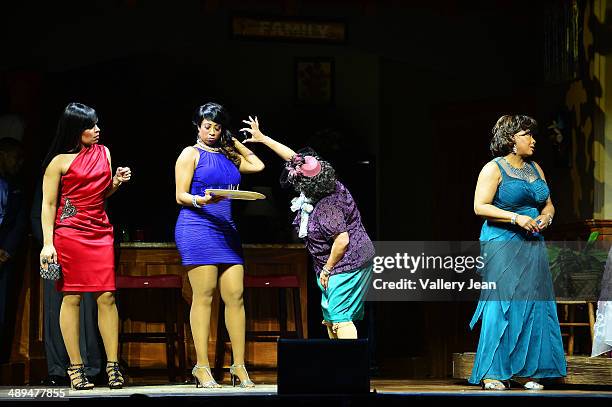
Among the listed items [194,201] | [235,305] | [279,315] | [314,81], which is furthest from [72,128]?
[314,81]

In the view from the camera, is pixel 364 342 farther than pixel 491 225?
No

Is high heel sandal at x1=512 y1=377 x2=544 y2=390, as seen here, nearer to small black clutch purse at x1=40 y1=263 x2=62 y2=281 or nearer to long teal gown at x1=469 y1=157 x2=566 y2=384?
long teal gown at x1=469 y1=157 x2=566 y2=384

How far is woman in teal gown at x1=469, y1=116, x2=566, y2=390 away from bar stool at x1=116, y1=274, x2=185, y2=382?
83.7 inches

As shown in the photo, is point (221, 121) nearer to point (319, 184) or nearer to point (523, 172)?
point (319, 184)

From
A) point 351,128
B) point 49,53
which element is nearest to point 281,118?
point 351,128

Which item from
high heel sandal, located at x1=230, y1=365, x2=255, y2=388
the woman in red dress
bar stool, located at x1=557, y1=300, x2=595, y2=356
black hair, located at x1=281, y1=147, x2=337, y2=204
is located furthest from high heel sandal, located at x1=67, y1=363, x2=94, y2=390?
bar stool, located at x1=557, y1=300, x2=595, y2=356

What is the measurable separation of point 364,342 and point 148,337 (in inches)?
103

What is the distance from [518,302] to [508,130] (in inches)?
36.4

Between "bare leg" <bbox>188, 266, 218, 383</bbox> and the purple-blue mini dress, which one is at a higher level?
the purple-blue mini dress

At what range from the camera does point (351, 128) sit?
1048 cm

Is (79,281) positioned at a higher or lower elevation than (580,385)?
higher

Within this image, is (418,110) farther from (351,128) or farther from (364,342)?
(364,342)

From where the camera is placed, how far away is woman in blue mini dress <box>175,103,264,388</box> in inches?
230

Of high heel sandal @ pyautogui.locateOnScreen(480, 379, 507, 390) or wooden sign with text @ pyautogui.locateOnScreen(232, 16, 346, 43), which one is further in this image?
wooden sign with text @ pyautogui.locateOnScreen(232, 16, 346, 43)
